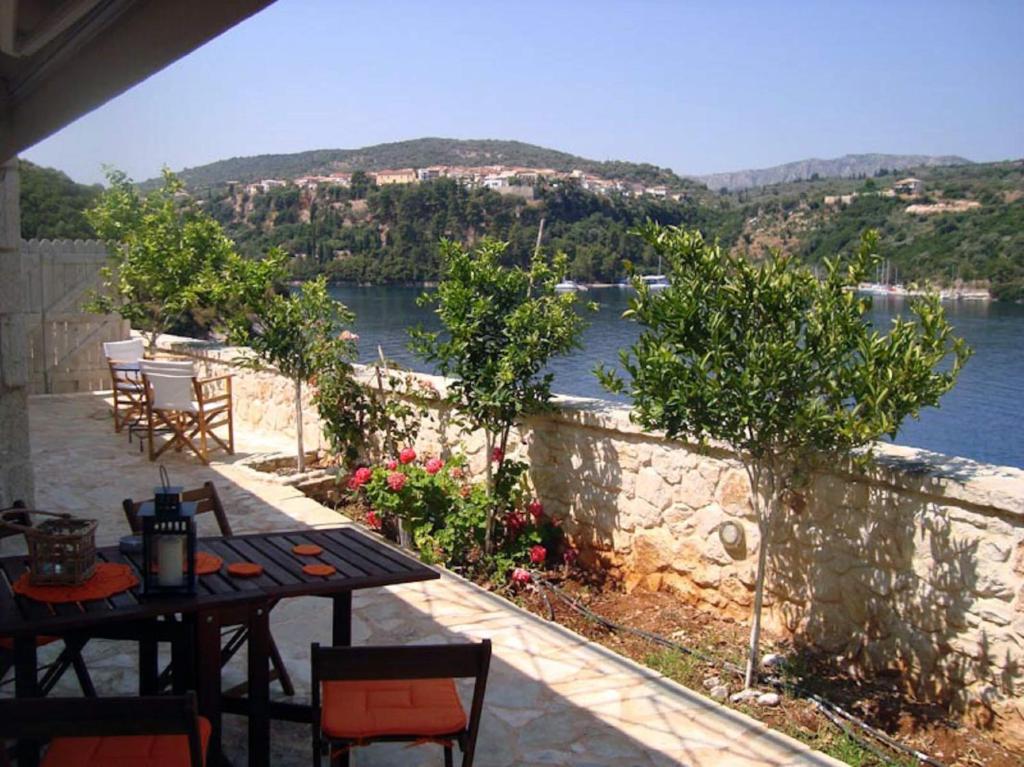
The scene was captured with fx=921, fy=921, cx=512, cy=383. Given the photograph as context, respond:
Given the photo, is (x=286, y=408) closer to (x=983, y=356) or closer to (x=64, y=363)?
(x=64, y=363)

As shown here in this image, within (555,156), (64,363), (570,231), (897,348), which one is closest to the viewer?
(897,348)

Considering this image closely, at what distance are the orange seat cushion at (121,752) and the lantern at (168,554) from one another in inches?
15.4

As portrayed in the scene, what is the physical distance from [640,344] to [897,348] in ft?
3.69

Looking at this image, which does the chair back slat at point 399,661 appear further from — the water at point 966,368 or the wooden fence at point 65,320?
the wooden fence at point 65,320

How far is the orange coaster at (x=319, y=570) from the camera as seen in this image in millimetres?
2855

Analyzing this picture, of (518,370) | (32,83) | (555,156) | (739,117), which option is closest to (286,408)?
(518,370)

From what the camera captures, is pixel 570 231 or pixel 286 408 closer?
pixel 286 408

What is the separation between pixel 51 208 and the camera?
18797 mm

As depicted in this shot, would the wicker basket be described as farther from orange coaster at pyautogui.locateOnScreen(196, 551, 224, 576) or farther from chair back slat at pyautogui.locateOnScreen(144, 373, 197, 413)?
chair back slat at pyautogui.locateOnScreen(144, 373, 197, 413)

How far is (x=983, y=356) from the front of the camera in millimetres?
13734

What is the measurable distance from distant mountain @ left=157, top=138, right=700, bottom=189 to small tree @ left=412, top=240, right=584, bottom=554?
25319 mm

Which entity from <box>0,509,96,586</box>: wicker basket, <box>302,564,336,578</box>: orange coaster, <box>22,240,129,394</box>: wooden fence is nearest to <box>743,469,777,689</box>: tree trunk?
<box>302,564,336,578</box>: orange coaster

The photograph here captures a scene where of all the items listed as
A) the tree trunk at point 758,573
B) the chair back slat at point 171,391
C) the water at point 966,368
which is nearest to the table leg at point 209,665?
the tree trunk at point 758,573

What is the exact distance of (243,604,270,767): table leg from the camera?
273cm
